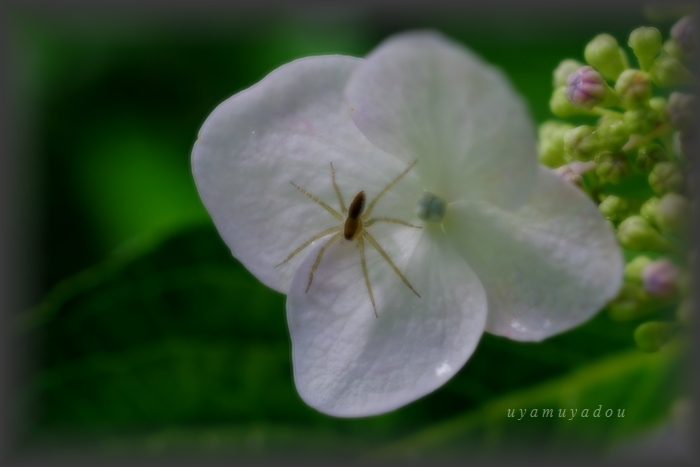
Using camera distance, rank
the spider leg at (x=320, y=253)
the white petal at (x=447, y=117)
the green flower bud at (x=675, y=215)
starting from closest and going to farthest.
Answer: the white petal at (x=447, y=117), the green flower bud at (x=675, y=215), the spider leg at (x=320, y=253)

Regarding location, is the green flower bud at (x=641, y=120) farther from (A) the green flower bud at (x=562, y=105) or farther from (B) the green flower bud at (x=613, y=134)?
(A) the green flower bud at (x=562, y=105)

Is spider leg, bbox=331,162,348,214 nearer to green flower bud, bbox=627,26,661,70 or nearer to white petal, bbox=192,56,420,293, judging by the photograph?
white petal, bbox=192,56,420,293

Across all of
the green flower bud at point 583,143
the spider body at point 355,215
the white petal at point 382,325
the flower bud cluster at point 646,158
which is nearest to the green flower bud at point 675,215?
the flower bud cluster at point 646,158

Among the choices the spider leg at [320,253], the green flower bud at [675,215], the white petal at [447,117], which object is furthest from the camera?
the spider leg at [320,253]

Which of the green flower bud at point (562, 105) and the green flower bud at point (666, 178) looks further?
the green flower bud at point (562, 105)

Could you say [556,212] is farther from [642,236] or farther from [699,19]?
[699,19]

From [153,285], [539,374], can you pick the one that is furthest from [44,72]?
[539,374]

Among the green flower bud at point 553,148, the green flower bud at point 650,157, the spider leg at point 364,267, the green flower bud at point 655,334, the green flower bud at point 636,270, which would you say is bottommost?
the green flower bud at point 655,334
